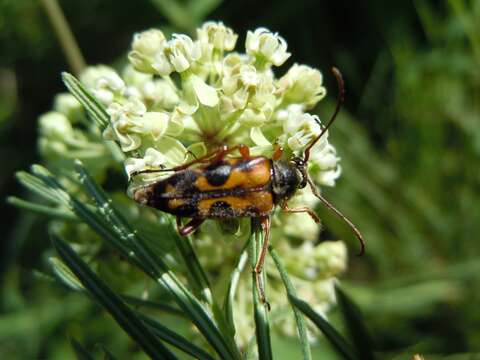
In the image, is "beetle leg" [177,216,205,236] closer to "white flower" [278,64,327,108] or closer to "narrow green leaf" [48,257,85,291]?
"narrow green leaf" [48,257,85,291]

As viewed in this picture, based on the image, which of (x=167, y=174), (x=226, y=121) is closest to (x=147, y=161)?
(x=167, y=174)

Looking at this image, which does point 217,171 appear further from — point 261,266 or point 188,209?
point 261,266

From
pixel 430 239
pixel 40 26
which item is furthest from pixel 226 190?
pixel 40 26

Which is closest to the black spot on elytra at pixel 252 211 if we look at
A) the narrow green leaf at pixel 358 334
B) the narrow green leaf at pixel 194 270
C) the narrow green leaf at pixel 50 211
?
the narrow green leaf at pixel 194 270

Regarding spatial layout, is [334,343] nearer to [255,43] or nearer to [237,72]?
[237,72]

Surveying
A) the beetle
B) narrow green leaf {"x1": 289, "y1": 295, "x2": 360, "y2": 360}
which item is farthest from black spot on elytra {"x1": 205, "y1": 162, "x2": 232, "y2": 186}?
narrow green leaf {"x1": 289, "y1": 295, "x2": 360, "y2": 360}

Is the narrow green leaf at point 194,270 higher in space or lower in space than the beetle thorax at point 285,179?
lower

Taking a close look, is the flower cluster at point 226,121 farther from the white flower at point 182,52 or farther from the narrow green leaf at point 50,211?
the narrow green leaf at point 50,211
